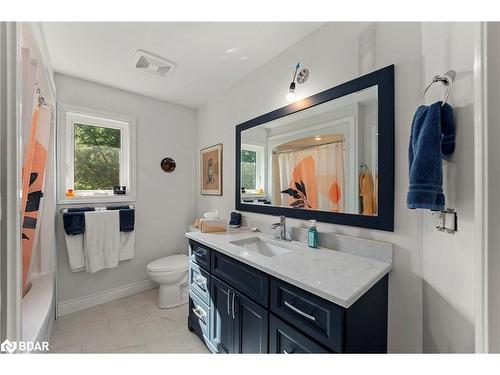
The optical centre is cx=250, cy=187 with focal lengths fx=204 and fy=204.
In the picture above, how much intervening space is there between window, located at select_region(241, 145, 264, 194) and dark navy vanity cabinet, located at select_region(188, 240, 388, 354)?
0.71 m

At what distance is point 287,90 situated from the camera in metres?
1.60

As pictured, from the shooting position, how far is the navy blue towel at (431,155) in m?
0.79

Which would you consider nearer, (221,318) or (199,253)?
(221,318)

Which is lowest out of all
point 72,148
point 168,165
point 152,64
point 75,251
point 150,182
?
point 75,251

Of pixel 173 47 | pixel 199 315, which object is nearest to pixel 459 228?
pixel 199 315

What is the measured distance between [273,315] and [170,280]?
1.40m

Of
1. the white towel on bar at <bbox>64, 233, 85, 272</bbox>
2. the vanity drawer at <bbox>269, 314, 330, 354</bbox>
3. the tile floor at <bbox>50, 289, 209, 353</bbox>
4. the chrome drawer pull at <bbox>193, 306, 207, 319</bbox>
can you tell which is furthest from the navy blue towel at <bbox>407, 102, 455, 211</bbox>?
the white towel on bar at <bbox>64, 233, 85, 272</bbox>

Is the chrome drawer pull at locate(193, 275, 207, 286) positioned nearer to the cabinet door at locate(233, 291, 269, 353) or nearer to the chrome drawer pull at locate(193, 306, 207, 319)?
the chrome drawer pull at locate(193, 306, 207, 319)

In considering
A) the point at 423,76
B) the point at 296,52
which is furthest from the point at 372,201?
the point at 296,52

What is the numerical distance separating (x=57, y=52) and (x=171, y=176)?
144cm

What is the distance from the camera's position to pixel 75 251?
1919mm

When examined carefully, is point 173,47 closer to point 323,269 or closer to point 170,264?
point 323,269
